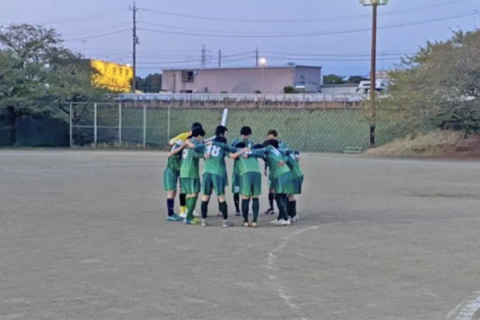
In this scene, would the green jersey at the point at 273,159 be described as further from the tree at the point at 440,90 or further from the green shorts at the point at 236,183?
the tree at the point at 440,90

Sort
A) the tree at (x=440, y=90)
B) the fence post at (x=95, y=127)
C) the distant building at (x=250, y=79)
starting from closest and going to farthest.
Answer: the tree at (x=440, y=90) → the fence post at (x=95, y=127) → the distant building at (x=250, y=79)

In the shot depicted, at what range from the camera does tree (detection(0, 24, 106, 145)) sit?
47625 mm

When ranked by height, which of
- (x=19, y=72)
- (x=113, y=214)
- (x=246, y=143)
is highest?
(x=19, y=72)

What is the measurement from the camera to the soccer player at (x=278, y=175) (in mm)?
12617

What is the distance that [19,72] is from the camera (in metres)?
48.0

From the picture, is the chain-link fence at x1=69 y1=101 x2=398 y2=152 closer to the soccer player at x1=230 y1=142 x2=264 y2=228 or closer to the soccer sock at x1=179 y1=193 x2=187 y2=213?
the soccer sock at x1=179 y1=193 x2=187 y2=213

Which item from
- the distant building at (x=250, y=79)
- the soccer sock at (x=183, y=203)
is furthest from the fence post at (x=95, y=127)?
the soccer sock at (x=183, y=203)

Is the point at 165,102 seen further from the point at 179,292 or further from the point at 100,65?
the point at 179,292

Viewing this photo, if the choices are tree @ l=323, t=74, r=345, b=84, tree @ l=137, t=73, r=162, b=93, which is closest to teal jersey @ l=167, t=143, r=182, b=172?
tree @ l=323, t=74, r=345, b=84

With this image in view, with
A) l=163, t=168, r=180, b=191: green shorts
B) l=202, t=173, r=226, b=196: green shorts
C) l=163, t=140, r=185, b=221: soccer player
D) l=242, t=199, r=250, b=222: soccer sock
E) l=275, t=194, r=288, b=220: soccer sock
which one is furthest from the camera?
l=163, t=168, r=180, b=191: green shorts

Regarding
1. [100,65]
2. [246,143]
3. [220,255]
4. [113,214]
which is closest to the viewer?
[220,255]

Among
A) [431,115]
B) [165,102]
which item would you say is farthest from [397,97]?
[165,102]

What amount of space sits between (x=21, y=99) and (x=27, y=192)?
30.9 metres

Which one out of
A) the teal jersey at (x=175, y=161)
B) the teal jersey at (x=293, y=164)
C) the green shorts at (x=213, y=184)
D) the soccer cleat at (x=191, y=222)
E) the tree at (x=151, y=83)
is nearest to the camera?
the green shorts at (x=213, y=184)
